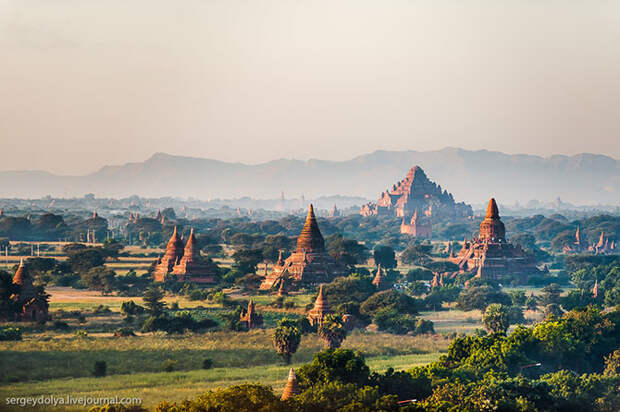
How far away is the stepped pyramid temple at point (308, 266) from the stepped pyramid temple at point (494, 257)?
2022 centimetres

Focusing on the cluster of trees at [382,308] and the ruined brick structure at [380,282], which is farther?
the ruined brick structure at [380,282]

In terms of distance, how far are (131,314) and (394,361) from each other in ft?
86.2

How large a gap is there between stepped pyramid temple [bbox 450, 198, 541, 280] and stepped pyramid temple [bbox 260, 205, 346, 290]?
20218mm

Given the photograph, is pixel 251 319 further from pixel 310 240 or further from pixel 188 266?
pixel 188 266

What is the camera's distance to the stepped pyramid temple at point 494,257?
11056 cm

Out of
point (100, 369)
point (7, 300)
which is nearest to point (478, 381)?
point (100, 369)

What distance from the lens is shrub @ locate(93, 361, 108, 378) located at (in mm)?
49344

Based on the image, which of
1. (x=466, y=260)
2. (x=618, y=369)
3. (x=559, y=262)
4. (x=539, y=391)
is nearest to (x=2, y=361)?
(x=539, y=391)

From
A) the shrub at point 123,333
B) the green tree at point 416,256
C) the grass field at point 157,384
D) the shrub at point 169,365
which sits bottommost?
the grass field at point 157,384

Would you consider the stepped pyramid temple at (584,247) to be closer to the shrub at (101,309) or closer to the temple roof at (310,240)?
the temple roof at (310,240)

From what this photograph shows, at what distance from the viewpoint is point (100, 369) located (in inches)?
1953

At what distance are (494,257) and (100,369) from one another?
70.4 m

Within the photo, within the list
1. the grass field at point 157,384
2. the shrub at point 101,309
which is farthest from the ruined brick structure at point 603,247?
the grass field at point 157,384

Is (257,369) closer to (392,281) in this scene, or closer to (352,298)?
(352,298)
